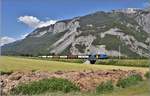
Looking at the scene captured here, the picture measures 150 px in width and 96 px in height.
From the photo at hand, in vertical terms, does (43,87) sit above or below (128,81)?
below

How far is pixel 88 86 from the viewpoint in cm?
2883

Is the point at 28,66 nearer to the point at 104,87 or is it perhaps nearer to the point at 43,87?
the point at 104,87

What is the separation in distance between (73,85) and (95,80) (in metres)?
3.83

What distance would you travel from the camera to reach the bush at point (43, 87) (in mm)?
25191

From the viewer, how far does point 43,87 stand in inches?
1001

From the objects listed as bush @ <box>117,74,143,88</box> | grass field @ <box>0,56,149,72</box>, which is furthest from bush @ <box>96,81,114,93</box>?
grass field @ <box>0,56,149,72</box>

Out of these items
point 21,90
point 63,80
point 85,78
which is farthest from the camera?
point 85,78

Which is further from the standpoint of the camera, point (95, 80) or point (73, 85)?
point (95, 80)

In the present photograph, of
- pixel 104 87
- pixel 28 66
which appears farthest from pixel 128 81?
pixel 28 66

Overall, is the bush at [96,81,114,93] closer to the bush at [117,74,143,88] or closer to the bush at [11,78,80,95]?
the bush at [117,74,143,88]

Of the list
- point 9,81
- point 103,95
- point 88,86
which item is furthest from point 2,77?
point 103,95

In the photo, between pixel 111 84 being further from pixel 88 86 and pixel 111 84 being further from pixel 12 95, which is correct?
pixel 12 95

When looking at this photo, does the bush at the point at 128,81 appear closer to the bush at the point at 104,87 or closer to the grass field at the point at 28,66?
the bush at the point at 104,87

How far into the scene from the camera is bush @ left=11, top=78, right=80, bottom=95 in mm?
25191
